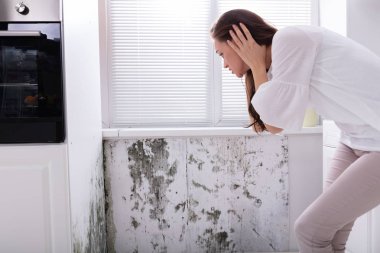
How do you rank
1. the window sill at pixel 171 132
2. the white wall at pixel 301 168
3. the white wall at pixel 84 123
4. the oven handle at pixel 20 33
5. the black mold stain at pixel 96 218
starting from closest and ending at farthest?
1. the oven handle at pixel 20 33
2. the white wall at pixel 84 123
3. the black mold stain at pixel 96 218
4. the window sill at pixel 171 132
5. the white wall at pixel 301 168

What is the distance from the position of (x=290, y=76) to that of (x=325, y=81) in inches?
4.2

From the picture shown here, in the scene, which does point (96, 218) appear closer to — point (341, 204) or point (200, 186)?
point (200, 186)

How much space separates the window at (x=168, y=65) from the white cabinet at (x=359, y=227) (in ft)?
2.08

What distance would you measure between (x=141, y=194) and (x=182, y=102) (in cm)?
63

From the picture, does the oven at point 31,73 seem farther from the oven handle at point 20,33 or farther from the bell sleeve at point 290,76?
the bell sleeve at point 290,76

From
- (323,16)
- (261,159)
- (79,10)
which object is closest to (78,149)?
(79,10)

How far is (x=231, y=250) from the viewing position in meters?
2.32

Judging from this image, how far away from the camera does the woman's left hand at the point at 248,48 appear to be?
1.33 metres

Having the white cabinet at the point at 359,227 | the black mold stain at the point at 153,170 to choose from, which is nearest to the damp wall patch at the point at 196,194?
the black mold stain at the point at 153,170

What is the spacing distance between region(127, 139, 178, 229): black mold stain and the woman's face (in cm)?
93

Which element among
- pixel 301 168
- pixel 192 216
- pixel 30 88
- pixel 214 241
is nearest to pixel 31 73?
pixel 30 88

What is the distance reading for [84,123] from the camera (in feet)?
5.79

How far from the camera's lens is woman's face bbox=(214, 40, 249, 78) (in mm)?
1410

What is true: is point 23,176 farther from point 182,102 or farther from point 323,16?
point 323,16
